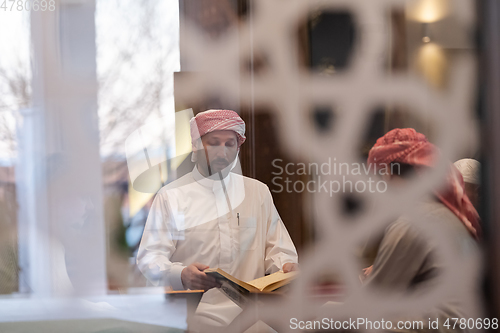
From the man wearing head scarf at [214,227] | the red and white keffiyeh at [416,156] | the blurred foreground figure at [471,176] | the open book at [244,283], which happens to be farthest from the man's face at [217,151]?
the blurred foreground figure at [471,176]

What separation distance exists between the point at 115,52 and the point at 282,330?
1.37 meters

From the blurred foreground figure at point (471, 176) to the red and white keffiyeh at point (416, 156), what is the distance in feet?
0.12

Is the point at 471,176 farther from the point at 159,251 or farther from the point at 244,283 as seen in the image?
the point at 159,251

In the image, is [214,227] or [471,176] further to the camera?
[471,176]

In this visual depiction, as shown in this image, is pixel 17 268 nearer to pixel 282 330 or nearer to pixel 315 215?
pixel 282 330

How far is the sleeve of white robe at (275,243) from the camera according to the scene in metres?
1.78

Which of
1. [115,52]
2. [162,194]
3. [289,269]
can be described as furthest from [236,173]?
Result: [115,52]

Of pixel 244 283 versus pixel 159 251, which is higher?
pixel 159 251

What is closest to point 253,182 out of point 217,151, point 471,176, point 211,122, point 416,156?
point 217,151

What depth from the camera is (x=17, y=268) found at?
1712mm

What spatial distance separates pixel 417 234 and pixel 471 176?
1.22 ft

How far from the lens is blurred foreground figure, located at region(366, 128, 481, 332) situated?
1801mm

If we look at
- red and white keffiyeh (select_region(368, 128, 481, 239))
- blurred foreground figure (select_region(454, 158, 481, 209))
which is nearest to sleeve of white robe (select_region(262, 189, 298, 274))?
red and white keffiyeh (select_region(368, 128, 481, 239))

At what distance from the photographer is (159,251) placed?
173 centimetres
